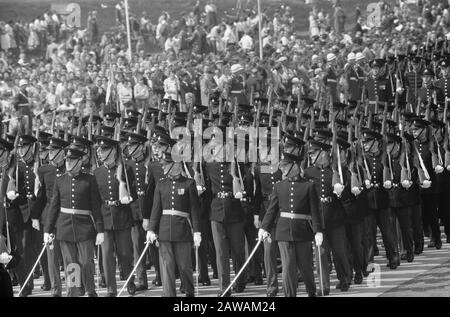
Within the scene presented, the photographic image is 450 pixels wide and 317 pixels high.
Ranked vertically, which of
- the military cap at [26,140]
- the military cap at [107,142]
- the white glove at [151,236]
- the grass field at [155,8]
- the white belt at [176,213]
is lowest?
the white glove at [151,236]

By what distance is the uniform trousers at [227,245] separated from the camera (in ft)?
54.9

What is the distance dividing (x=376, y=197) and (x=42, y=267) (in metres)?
4.53

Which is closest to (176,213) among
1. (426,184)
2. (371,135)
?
(371,135)

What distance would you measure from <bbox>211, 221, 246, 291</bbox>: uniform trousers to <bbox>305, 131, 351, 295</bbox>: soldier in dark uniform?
3.29ft

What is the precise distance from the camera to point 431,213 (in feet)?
65.5

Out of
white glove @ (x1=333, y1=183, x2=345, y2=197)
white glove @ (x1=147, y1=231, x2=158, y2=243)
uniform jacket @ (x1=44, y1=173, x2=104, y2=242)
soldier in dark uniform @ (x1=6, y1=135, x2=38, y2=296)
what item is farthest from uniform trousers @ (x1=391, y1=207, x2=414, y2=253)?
soldier in dark uniform @ (x1=6, y1=135, x2=38, y2=296)

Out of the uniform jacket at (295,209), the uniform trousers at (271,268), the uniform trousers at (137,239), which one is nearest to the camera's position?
the uniform jacket at (295,209)

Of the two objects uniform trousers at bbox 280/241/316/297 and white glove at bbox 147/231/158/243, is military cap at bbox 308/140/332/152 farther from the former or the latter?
white glove at bbox 147/231/158/243

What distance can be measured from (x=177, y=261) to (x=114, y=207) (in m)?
1.48

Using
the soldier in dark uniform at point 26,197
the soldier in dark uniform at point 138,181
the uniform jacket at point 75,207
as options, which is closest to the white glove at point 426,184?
the soldier in dark uniform at point 138,181

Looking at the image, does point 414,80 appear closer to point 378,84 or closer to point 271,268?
point 378,84

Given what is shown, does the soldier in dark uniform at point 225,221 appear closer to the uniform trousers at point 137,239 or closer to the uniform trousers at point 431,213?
the uniform trousers at point 137,239
